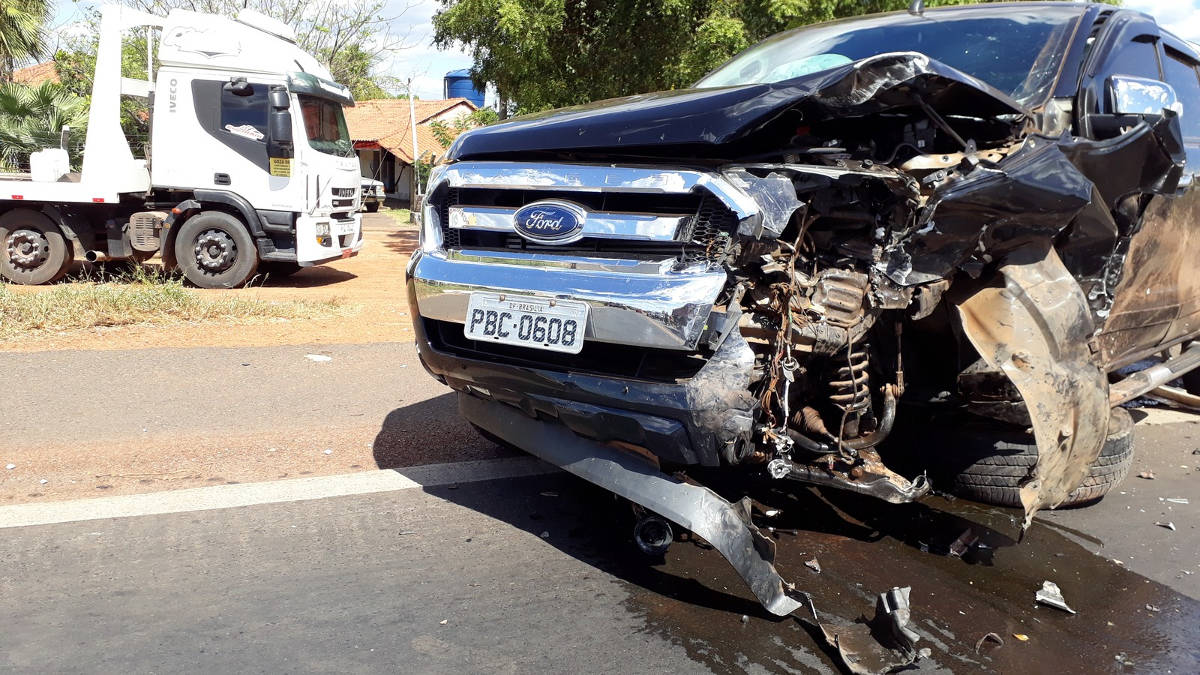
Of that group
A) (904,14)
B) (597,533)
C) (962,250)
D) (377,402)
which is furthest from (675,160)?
(377,402)

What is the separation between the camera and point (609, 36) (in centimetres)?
1405

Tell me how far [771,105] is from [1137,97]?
1.83 m

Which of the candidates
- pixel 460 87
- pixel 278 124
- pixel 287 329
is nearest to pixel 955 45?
pixel 287 329

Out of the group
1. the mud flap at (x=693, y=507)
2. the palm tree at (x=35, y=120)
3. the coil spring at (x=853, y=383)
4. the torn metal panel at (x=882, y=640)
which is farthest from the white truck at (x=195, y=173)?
the torn metal panel at (x=882, y=640)

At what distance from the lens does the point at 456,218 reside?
3.86 meters

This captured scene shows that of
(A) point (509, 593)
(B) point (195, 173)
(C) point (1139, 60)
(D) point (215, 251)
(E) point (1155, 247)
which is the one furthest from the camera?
(D) point (215, 251)

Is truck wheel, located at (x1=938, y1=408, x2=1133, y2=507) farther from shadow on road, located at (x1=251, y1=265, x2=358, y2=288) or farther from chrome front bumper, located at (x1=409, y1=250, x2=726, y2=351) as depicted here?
shadow on road, located at (x1=251, y1=265, x2=358, y2=288)

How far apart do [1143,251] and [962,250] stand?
167 centimetres

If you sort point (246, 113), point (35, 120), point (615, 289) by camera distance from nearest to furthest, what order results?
1. point (615, 289)
2. point (246, 113)
3. point (35, 120)

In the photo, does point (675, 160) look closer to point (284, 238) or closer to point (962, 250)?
point (962, 250)

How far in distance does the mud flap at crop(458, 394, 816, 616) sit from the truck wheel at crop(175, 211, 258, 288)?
30.6ft

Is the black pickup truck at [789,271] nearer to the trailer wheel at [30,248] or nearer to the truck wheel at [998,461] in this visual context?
the truck wheel at [998,461]

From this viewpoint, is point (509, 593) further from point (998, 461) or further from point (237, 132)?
point (237, 132)

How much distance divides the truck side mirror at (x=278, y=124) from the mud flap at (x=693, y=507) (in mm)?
9072
